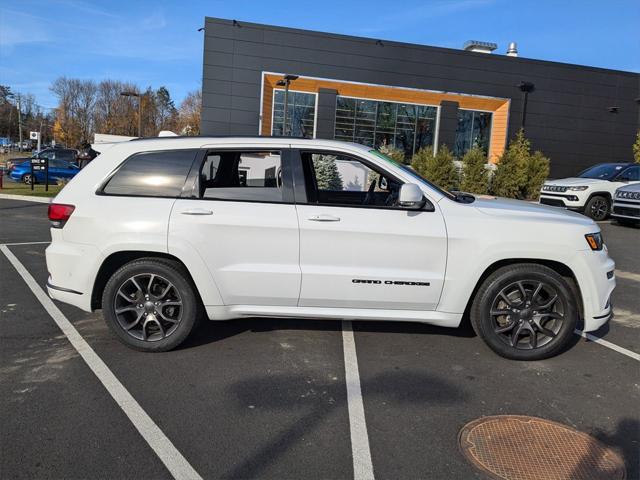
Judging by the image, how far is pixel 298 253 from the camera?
13.5ft

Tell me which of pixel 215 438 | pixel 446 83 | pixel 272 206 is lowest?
pixel 215 438

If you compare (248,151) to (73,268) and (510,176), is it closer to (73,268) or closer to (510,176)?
(73,268)

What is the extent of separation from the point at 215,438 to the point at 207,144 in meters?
2.44

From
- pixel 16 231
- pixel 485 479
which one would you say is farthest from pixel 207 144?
pixel 16 231

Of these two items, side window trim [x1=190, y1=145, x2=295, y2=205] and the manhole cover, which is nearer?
the manhole cover

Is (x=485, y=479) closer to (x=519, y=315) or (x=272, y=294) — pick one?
(x=519, y=315)

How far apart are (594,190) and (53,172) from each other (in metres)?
22.6

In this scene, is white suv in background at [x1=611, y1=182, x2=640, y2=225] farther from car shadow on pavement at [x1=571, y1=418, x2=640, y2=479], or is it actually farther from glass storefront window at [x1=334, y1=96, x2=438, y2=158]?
car shadow on pavement at [x1=571, y1=418, x2=640, y2=479]

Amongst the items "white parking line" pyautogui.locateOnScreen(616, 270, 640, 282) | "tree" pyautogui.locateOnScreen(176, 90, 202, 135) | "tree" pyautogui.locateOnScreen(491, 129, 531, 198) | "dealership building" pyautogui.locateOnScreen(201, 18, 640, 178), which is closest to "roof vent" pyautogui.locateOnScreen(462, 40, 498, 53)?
"dealership building" pyautogui.locateOnScreen(201, 18, 640, 178)

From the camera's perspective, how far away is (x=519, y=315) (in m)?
4.23

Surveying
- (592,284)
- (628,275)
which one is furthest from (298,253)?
(628,275)

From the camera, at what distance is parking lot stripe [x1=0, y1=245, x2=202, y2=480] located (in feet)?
9.12

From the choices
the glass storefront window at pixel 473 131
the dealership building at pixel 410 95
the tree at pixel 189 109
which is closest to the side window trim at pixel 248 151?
the dealership building at pixel 410 95

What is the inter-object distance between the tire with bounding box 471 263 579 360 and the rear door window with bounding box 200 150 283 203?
1929mm
